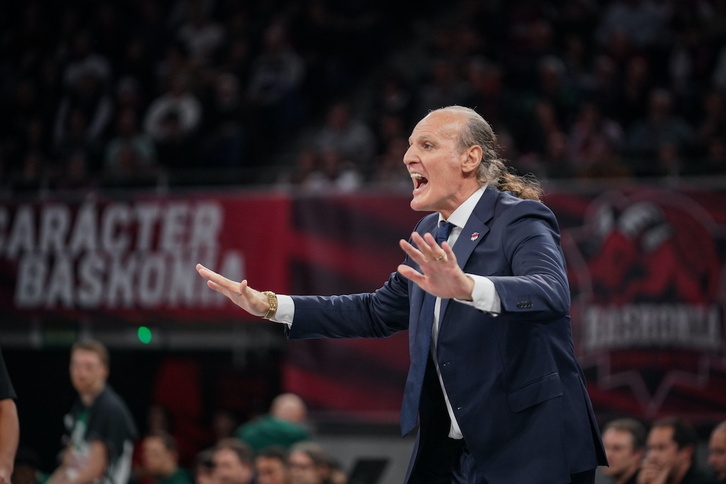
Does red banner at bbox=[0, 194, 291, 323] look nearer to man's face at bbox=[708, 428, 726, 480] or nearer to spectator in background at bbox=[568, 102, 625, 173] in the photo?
spectator in background at bbox=[568, 102, 625, 173]

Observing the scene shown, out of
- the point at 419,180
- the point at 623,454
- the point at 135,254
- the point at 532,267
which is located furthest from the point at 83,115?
the point at 532,267

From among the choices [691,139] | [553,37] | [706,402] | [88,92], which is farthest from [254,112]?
[706,402]

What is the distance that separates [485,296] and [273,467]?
5050mm

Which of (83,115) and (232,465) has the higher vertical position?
(83,115)

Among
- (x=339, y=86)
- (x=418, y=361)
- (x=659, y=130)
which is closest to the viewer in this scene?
(x=418, y=361)

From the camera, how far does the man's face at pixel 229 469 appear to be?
25.4 ft

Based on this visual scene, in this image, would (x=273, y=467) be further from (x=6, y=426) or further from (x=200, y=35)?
(x=200, y=35)

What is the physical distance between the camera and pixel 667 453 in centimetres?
661

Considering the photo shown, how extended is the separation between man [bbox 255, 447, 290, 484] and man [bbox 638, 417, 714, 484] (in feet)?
8.51

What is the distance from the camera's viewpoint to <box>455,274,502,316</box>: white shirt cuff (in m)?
3.18

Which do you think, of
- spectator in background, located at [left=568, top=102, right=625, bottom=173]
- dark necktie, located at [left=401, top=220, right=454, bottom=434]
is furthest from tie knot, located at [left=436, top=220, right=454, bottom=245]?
spectator in background, located at [left=568, top=102, right=625, bottom=173]

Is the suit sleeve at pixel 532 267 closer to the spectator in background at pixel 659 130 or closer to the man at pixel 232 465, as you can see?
the man at pixel 232 465

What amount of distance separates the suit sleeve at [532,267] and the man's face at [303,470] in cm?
440

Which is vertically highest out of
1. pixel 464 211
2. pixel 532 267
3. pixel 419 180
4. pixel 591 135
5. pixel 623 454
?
pixel 591 135
